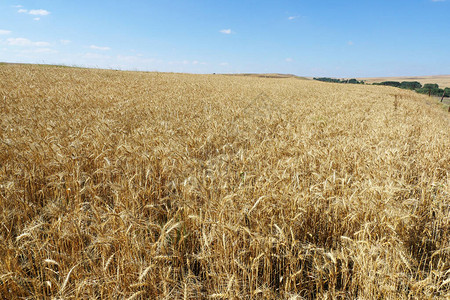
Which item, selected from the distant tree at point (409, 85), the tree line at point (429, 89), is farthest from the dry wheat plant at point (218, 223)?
the distant tree at point (409, 85)

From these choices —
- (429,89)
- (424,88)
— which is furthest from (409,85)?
(429,89)

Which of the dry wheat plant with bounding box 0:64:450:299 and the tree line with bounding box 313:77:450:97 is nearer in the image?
the dry wheat plant with bounding box 0:64:450:299

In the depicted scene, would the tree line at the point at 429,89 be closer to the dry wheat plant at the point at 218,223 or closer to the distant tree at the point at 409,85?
the distant tree at the point at 409,85

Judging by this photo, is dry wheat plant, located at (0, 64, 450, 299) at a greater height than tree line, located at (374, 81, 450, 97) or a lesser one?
lesser

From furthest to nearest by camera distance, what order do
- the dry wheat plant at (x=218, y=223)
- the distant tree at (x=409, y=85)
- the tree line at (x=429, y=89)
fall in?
the distant tree at (x=409, y=85) < the tree line at (x=429, y=89) < the dry wheat plant at (x=218, y=223)

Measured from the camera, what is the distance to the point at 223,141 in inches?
209

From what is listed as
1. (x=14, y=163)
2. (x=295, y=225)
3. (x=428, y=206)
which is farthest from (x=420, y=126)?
(x=14, y=163)

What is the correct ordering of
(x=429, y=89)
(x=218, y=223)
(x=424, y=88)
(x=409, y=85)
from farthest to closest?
(x=409, y=85)
(x=424, y=88)
(x=429, y=89)
(x=218, y=223)

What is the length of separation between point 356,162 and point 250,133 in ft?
8.40

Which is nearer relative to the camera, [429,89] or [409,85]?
[429,89]

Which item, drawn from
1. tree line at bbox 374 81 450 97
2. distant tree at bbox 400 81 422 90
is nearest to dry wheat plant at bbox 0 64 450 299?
tree line at bbox 374 81 450 97

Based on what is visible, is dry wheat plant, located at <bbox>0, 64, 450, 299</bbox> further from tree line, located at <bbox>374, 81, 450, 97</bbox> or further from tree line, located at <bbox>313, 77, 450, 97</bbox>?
tree line, located at <bbox>374, 81, 450, 97</bbox>

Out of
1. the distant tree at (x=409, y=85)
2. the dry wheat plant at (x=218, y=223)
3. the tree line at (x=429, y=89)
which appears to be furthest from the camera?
the distant tree at (x=409, y=85)

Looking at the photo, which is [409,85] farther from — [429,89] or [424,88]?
[429,89]
